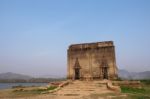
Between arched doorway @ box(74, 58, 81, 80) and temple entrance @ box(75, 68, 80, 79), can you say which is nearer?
arched doorway @ box(74, 58, 81, 80)

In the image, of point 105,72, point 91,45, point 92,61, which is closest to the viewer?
point 105,72

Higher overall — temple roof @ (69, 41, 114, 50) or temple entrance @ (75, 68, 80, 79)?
temple roof @ (69, 41, 114, 50)

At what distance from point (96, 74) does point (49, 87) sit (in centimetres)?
769

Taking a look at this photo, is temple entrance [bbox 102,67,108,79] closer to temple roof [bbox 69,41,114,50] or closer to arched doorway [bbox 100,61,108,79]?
arched doorway [bbox 100,61,108,79]

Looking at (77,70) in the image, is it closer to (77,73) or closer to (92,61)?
(77,73)

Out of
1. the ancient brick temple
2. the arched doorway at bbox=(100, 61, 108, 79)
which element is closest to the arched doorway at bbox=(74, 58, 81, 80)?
the ancient brick temple

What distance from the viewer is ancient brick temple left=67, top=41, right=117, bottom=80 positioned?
31938 millimetres

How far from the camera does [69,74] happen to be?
1374 inches

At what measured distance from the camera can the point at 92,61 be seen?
33.1m

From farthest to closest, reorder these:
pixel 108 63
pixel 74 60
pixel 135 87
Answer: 1. pixel 74 60
2. pixel 108 63
3. pixel 135 87

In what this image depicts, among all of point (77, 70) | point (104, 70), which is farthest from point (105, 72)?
point (77, 70)

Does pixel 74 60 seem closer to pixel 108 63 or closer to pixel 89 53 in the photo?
pixel 89 53

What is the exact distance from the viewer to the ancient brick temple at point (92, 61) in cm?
3194

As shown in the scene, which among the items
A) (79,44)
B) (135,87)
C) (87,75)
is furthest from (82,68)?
(135,87)
